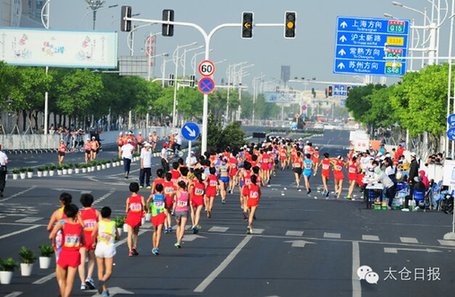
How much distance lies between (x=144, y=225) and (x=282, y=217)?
20.6 feet

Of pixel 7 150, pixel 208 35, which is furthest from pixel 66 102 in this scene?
pixel 208 35

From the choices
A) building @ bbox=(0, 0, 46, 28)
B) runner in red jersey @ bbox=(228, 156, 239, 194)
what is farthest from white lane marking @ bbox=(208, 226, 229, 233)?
building @ bbox=(0, 0, 46, 28)

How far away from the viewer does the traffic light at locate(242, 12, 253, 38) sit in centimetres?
4397

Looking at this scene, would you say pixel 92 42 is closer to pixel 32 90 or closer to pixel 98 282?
pixel 32 90

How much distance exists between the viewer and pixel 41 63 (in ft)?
310

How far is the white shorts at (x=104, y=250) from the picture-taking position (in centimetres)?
1902

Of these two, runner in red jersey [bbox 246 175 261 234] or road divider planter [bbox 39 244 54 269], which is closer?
road divider planter [bbox 39 244 54 269]

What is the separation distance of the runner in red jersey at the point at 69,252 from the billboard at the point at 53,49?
76717 mm

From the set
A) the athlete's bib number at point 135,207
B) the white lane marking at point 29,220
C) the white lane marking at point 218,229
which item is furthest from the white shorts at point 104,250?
the white lane marking at point 29,220

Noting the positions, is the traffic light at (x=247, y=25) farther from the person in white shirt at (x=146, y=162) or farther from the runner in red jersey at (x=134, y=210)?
the runner in red jersey at (x=134, y=210)

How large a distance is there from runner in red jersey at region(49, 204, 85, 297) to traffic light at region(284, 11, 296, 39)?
26.6 m

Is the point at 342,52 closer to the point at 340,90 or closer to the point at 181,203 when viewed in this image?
the point at 181,203

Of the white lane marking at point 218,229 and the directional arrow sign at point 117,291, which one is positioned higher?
the directional arrow sign at point 117,291

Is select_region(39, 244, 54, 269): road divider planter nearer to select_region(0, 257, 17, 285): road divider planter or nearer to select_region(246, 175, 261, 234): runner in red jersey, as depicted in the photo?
select_region(0, 257, 17, 285): road divider planter
